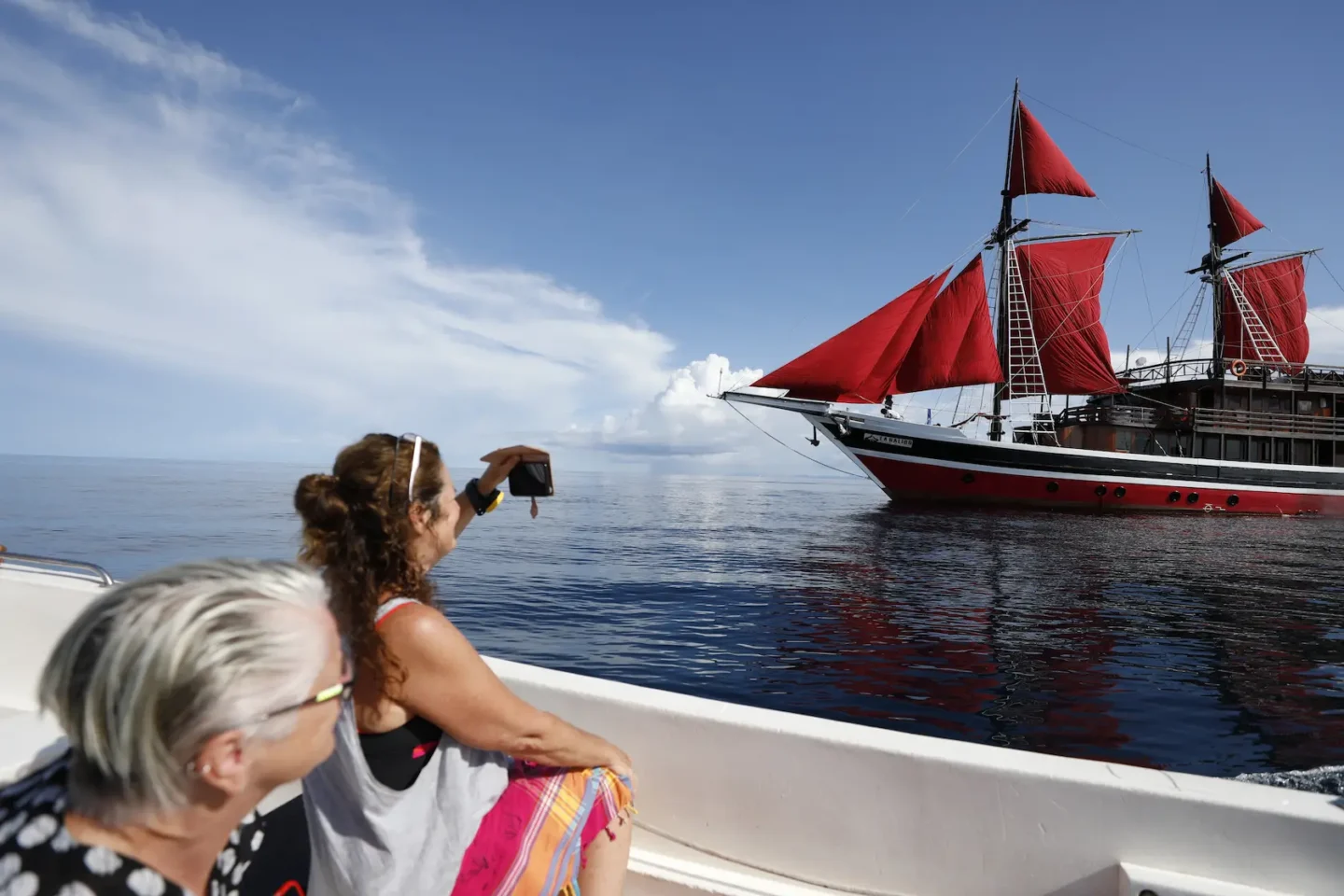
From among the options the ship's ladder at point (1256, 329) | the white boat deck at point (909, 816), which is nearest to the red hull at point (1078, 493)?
the ship's ladder at point (1256, 329)

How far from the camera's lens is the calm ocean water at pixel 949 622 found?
17.7 ft

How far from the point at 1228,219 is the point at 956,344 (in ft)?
79.6

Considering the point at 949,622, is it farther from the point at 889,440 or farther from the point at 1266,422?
the point at 1266,422

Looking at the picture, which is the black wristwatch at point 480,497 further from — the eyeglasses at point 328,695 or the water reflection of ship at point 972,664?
the water reflection of ship at point 972,664

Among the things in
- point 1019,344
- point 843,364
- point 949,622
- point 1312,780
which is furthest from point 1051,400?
point 1312,780

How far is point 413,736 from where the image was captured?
145 cm

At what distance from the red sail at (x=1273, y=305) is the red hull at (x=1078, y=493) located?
1364cm

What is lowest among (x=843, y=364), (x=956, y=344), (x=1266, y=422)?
(x=1266, y=422)

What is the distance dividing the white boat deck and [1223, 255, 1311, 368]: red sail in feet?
161

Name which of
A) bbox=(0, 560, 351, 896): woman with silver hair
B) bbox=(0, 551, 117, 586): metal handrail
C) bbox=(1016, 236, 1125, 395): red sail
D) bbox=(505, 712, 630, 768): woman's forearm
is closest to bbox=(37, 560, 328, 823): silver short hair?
bbox=(0, 560, 351, 896): woman with silver hair

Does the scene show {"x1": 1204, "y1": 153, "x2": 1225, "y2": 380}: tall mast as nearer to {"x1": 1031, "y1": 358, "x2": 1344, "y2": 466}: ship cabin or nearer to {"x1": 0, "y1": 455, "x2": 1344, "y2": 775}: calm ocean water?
{"x1": 1031, "y1": 358, "x2": 1344, "y2": 466}: ship cabin

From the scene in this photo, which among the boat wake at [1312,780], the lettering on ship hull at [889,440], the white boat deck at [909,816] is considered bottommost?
the boat wake at [1312,780]

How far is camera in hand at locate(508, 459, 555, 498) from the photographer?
7.23 ft

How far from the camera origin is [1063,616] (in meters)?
9.42
